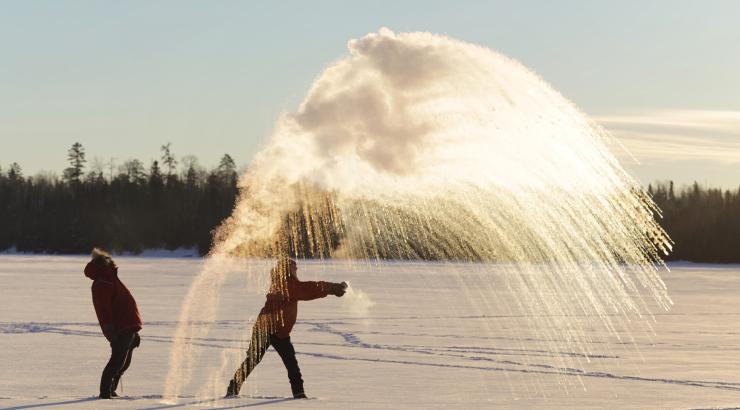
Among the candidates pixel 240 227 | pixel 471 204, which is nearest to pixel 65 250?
pixel 471 204

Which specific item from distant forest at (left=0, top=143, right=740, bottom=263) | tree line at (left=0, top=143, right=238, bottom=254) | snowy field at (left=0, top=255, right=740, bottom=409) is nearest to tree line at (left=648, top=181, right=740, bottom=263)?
distant forest at (left=0, top=143, right=740, bottom=263)

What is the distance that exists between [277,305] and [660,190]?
125 metres

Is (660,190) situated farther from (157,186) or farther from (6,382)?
(6,382)

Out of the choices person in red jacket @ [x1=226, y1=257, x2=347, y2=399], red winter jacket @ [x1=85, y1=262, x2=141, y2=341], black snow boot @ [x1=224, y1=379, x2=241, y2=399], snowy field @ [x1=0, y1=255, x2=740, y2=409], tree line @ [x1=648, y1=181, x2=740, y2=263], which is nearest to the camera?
red winter jacket @ [x1=85, y1=262, x2=141, y2=341]

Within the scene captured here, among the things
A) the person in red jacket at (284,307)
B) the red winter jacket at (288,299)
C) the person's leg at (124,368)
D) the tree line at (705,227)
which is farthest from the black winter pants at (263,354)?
the tree line at (705,227)

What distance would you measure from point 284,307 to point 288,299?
92mm

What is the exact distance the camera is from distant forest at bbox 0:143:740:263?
109 m

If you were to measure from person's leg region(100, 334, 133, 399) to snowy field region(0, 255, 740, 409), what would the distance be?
0.51 ft

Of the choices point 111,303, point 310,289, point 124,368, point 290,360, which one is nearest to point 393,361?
point 290,360

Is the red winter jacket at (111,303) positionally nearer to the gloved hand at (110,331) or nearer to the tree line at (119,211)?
the gloved hand at (110,331)

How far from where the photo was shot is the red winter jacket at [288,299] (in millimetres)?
11125

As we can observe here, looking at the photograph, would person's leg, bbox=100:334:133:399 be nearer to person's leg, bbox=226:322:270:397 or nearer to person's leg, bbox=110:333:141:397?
person's leg, bbox=110:333:141:397

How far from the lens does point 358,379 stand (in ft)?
43.0

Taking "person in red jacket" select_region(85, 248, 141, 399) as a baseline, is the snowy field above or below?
below
